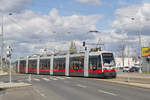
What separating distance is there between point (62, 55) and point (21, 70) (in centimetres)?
2115

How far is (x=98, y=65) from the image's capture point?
32.1 metres

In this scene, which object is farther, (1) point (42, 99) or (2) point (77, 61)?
(2) point (77, 61)

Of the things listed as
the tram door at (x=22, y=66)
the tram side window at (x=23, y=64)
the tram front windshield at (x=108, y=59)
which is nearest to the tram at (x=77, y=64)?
the tram front windshield at (x=108, y=59)

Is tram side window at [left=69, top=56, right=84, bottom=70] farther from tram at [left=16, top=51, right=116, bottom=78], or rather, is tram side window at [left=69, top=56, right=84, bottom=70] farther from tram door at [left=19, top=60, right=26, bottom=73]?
tram door at [left=19, top=60, right=26, bottom=73]

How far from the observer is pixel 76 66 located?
121 feet

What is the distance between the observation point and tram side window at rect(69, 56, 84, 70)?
3556 centimetres

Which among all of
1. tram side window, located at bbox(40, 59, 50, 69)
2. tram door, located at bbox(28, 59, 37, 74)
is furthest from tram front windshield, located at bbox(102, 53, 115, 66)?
tram door, located at bbox(28, 59, 37, 74)

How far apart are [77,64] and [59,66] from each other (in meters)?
6.37

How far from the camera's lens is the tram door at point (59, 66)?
134 feet

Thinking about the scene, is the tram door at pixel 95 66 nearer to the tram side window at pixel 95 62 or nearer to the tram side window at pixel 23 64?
the tram side window at pixel 95 62

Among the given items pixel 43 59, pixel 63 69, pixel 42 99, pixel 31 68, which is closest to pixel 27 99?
pixel 42 99

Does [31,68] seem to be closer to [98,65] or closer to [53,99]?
[98,65]

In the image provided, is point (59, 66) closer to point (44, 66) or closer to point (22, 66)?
point (44, 66)

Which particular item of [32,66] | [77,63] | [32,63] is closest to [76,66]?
[77,63]
